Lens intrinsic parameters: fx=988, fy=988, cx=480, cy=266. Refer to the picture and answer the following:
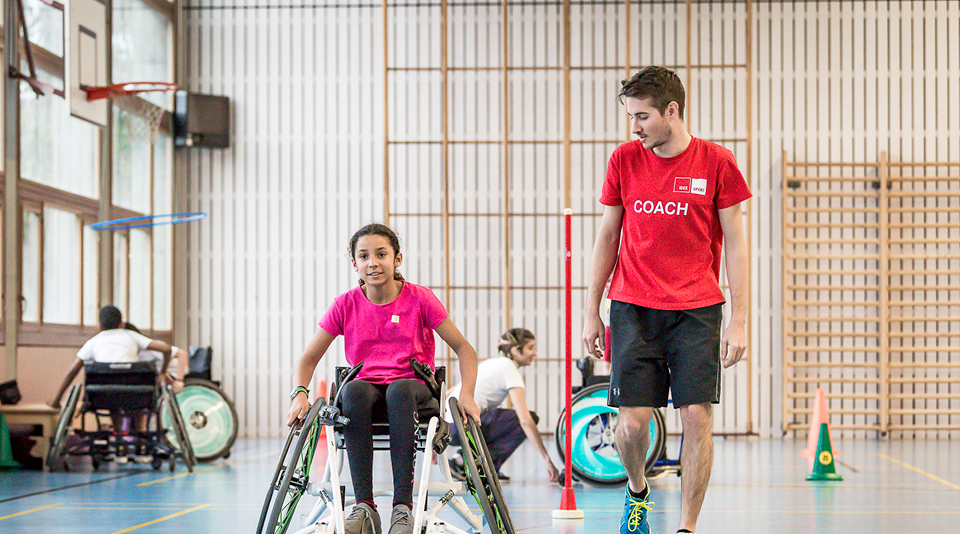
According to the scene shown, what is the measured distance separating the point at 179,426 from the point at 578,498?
256 centimetres

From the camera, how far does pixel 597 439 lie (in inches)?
193

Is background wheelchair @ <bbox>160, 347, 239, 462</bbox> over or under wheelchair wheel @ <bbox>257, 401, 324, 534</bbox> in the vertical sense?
under

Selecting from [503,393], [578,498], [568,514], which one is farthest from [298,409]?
[503,393]

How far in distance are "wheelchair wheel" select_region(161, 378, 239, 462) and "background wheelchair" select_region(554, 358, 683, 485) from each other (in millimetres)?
2573

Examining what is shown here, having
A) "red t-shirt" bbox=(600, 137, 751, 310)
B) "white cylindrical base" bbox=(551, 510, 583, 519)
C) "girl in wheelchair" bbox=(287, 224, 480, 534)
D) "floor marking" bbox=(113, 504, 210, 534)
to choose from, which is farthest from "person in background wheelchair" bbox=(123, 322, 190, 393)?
"red t-shirt" bbox=(600, 137, 751, 310)

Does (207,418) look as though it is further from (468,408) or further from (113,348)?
(468,408)

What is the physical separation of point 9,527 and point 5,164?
361cm

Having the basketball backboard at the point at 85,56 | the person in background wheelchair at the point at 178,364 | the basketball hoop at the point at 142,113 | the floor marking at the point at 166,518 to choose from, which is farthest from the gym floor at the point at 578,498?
the basketball hoop at the point at 142,113

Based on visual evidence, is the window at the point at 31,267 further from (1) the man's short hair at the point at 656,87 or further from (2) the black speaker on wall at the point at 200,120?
(1) the man's short hair at the point at 656,87

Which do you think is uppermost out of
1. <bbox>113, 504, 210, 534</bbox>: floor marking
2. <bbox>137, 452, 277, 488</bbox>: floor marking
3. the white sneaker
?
the white sneaker

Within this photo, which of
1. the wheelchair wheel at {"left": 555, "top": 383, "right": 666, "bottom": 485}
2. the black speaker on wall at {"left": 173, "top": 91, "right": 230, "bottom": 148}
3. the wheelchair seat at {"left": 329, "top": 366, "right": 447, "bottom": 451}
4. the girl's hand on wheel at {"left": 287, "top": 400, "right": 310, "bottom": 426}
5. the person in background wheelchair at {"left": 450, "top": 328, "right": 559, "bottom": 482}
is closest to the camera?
the girl's hand on wheel at {"left": 287, "top": 400, "right": 310, "bottom": 426}

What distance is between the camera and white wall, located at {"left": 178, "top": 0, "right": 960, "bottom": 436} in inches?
366

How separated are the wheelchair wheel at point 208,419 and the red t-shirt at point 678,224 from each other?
4.33m

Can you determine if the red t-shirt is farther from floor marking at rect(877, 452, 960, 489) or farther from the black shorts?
floor marking at rect(877, 452, 960, 489)
